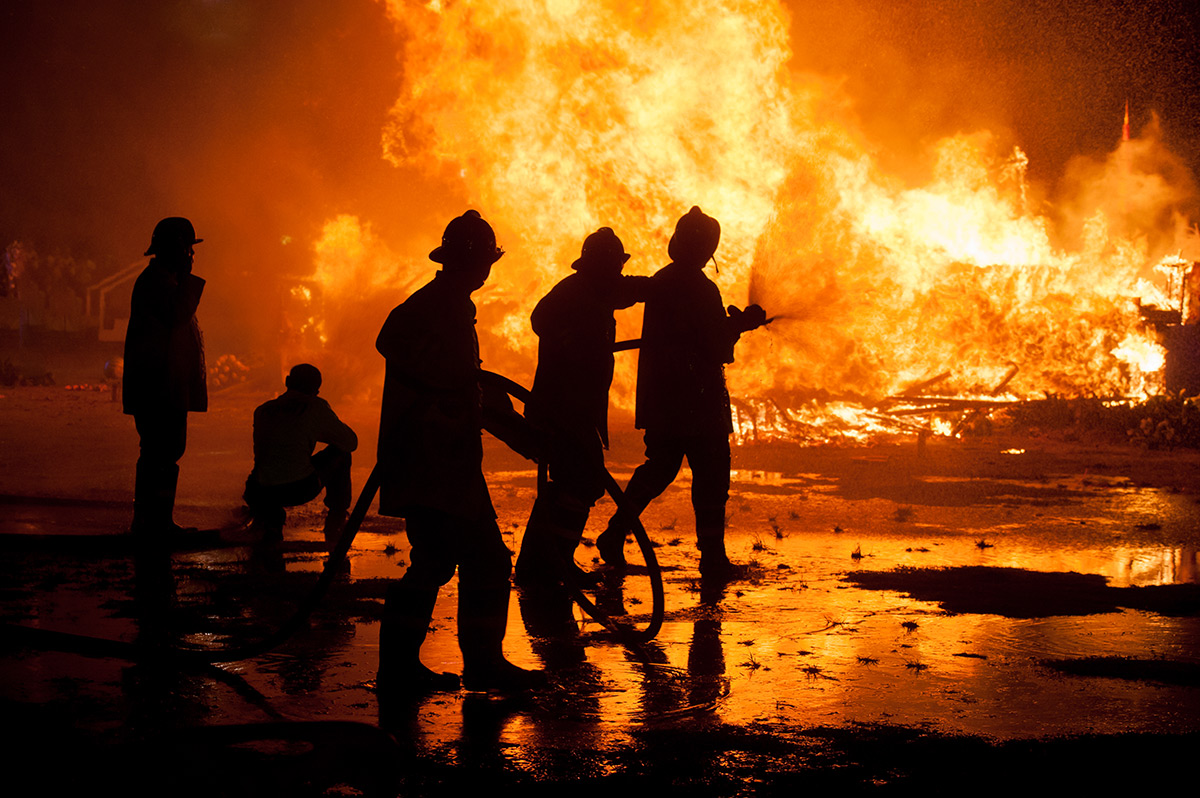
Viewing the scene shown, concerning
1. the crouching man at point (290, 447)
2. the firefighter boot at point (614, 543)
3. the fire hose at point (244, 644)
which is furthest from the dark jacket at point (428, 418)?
the crouching man at point (290, 447)

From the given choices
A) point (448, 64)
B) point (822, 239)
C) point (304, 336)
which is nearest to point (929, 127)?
point (822, 239)

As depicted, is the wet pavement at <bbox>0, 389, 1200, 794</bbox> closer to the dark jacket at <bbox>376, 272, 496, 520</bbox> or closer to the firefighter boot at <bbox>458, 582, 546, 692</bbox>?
the firefighter boot at <bbox>458, 582, 546, 692</bbox>

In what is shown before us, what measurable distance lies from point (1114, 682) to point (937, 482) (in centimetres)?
840

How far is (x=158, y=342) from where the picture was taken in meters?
7.06

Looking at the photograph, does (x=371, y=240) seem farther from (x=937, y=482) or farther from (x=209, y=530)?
(x=209, y=530)

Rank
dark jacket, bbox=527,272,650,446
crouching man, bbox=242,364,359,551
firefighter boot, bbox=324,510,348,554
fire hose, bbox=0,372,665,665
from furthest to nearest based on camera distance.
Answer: firefighter boot, bbox=324,510,348,554
crouching man, bbox=242,364,359,551
dark jacket, bbox=527,272,650,446
fire hose, bbox=0,372,665,665

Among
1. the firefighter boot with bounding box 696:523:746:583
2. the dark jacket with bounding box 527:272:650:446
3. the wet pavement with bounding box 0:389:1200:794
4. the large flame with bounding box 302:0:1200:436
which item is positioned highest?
the large flame with bounding box 302:0:1200:436

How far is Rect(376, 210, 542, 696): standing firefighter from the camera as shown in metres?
4.27

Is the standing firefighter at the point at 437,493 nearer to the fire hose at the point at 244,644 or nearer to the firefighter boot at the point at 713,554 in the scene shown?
the fire hose at the point at 244,644

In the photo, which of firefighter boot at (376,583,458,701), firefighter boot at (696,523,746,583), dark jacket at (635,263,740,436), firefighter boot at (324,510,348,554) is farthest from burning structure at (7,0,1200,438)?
firefighter boot at (376,583,458,701)

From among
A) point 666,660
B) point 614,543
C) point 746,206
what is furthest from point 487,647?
point 746,206

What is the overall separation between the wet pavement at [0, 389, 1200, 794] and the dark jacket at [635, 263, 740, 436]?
1.02 meters

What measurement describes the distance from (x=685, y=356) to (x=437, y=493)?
3053mm

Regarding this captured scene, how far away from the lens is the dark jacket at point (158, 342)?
275 inches
